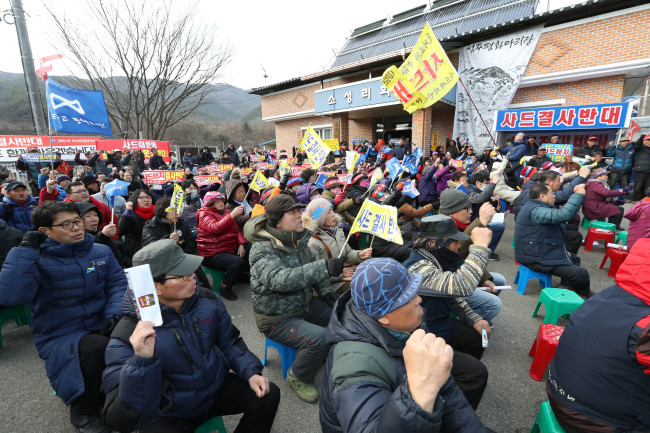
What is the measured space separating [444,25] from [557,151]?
10.0 metres

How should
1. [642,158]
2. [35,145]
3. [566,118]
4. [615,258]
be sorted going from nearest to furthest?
[615,258], [642,158], [566,118], [35,145]

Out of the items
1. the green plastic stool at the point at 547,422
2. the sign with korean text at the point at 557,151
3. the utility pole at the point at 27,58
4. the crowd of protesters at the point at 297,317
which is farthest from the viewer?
the sign with korean text at the point at 557,151

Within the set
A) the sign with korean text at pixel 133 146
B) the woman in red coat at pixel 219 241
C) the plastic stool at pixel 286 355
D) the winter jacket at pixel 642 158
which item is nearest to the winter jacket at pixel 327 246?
the plastic stool at pixel 286 355

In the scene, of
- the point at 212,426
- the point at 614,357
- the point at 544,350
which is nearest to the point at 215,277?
the point at 212,426

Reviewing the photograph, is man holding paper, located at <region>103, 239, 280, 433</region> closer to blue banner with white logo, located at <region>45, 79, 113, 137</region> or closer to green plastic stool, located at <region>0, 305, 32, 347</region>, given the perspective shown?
green plastic stool, located at <region>0, 305, 32, 347</region>

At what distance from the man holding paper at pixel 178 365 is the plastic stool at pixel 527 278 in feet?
12.9

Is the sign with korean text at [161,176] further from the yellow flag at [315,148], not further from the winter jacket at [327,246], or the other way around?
the winter jacket at [327,246]

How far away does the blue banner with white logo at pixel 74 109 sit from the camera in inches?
217

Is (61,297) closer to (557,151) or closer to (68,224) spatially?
(68,224)

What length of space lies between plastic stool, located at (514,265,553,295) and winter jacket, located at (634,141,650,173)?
8.12 metres

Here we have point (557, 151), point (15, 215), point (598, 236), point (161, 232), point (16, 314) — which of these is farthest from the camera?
point (557, 151)

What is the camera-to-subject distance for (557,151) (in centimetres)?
1004

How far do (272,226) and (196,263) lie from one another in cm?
95

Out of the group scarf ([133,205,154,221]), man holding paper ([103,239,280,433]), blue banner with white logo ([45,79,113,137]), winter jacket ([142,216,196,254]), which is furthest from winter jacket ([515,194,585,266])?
blue banner with white logo ([45,79,113,137])
